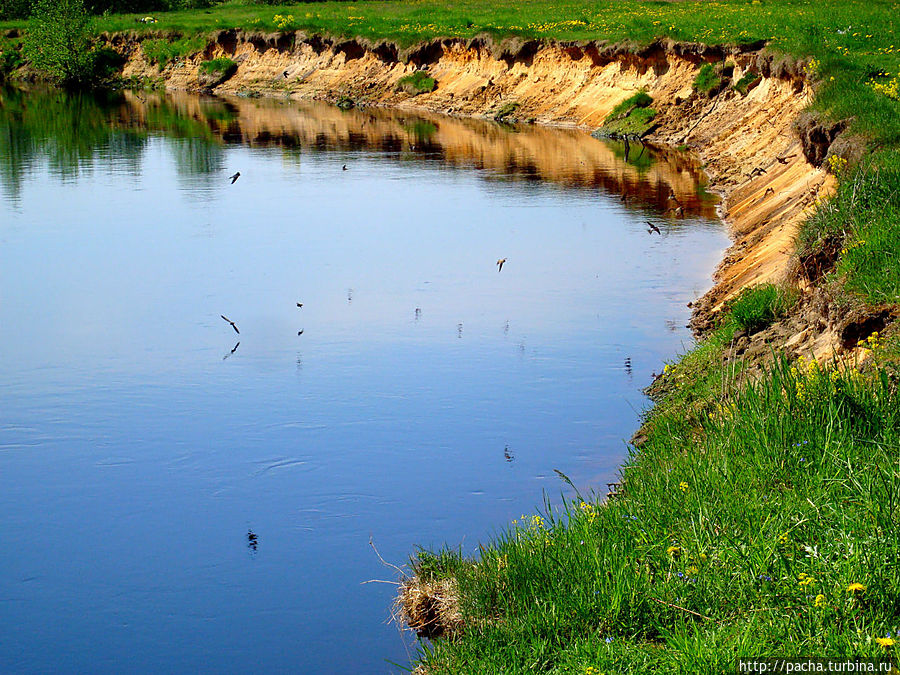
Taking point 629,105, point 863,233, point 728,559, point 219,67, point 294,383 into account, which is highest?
point 863,233

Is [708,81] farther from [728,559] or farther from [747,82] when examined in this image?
[728,559]

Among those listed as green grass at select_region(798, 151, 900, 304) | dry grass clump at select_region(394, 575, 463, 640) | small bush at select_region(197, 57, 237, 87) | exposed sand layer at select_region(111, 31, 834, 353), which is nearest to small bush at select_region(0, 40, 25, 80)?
exposed sand layer at select_region(111, 31, 834, 353)

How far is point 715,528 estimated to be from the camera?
5.61 metres

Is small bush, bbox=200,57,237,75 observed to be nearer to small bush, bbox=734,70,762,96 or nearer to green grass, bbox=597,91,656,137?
green grass, bbox=597,91,656,137

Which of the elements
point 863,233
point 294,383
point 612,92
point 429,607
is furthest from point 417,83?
point 429,607

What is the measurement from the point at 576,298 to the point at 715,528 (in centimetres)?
967

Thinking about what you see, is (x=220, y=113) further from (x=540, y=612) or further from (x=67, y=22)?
(x=540, y=612)

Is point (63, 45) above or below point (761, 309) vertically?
above

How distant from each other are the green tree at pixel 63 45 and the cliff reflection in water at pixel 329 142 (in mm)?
8652

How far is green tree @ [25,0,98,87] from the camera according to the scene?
53594 millimetres

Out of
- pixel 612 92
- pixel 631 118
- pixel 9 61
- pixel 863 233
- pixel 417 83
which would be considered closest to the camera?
pixel 863 233

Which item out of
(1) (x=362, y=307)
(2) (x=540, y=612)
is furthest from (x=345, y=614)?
(1) (x=362, y=307)

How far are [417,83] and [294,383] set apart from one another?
30.7 meters

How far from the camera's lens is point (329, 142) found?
32.5 m
